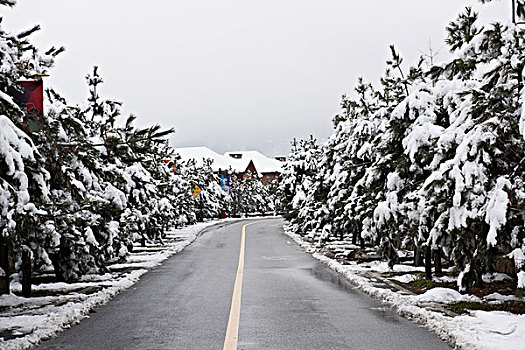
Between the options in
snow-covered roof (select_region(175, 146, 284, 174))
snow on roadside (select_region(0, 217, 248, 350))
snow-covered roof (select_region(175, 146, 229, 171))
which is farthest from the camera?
snow-covered roof (select_region(175, 146, 284, 174))

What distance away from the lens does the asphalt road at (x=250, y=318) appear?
739cm

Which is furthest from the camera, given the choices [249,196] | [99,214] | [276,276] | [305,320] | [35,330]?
[249,196]

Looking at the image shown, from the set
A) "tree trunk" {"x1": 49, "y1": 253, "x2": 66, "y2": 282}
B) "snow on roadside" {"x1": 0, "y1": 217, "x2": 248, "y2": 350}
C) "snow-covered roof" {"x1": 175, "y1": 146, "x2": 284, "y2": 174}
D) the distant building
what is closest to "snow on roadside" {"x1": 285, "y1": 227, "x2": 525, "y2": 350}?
"snow on roadside" {"x1": 0, "y1": 217, "x2": 248, "y2": 350}

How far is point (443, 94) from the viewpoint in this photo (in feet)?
39.5

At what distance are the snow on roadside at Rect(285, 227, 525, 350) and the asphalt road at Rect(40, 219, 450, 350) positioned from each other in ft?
0.70

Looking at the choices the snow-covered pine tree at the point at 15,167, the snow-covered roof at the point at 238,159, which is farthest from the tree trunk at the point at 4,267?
the snow-covered roof at the point at 238,159

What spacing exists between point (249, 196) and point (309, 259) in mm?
71019

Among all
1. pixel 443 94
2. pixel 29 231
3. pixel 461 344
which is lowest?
pixel 461 344

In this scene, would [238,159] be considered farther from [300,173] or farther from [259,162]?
[300,173]

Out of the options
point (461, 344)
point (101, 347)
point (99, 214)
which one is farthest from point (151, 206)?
→ point (461, 344)

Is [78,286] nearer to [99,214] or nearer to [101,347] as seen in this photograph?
[99,214]

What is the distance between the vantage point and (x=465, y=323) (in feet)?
26.2

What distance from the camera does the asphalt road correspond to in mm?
7391

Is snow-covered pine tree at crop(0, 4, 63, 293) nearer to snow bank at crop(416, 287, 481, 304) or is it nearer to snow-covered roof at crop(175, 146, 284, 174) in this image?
snow bank at crop(416, 287, 481, 304)
